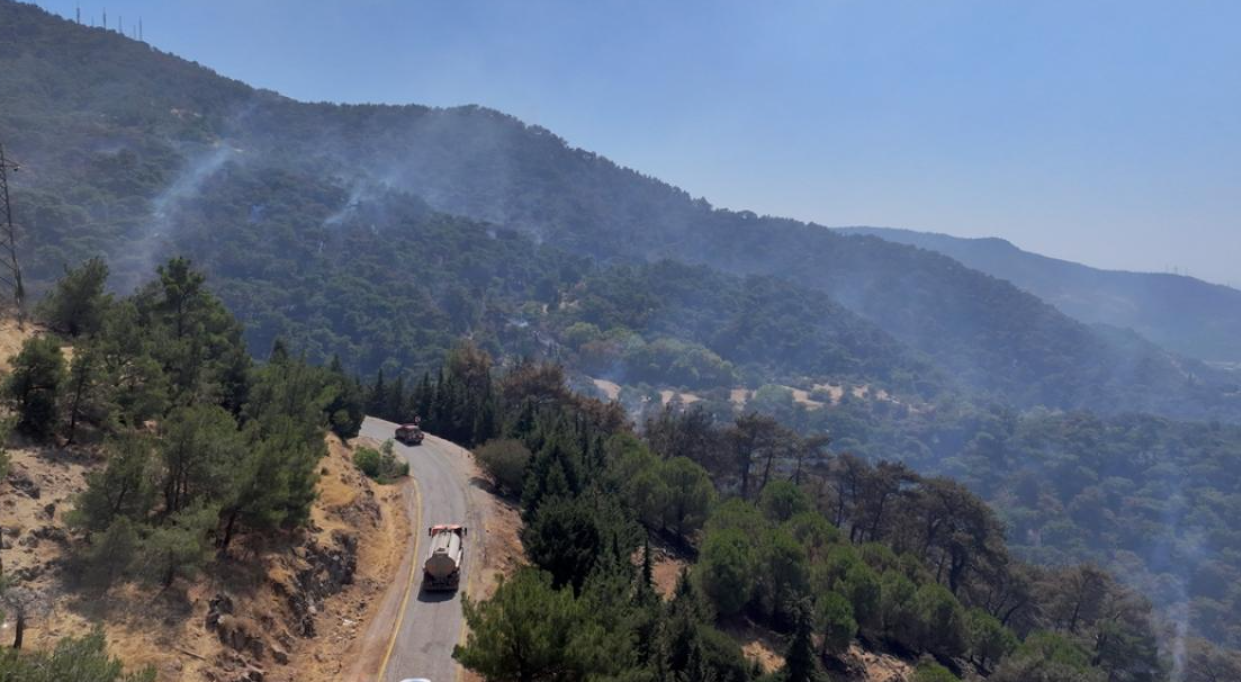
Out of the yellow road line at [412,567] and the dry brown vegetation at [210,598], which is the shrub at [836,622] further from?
the dry brown vegetation at [210,598]

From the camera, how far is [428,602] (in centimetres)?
2720

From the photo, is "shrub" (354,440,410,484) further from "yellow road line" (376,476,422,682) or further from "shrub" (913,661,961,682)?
"shrub" (913,661,961,682)

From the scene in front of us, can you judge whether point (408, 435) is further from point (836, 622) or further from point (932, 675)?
point (932, 675)

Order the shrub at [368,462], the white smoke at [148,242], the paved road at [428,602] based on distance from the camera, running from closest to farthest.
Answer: the paved road at [428,602]
the shrub at [368,462]
the white smoke at [148,242]

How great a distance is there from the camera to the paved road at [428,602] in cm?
2273

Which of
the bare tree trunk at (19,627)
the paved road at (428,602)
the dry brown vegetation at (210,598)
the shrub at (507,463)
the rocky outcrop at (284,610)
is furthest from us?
the shrub at (507,463)

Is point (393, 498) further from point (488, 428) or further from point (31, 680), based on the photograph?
point (31, 680)

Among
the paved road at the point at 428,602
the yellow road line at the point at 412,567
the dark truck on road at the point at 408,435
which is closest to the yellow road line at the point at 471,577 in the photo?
the paved road at the point at 428,602

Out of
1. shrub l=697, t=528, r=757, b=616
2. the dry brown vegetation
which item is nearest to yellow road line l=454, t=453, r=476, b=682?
the dry brown vegetation

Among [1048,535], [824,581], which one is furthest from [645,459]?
[1048,535]

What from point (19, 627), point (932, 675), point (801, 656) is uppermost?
point (19, 627)

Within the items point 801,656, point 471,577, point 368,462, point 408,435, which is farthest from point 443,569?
point 408,435

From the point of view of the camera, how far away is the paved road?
895 inches

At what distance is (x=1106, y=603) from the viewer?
62094 millimetres
